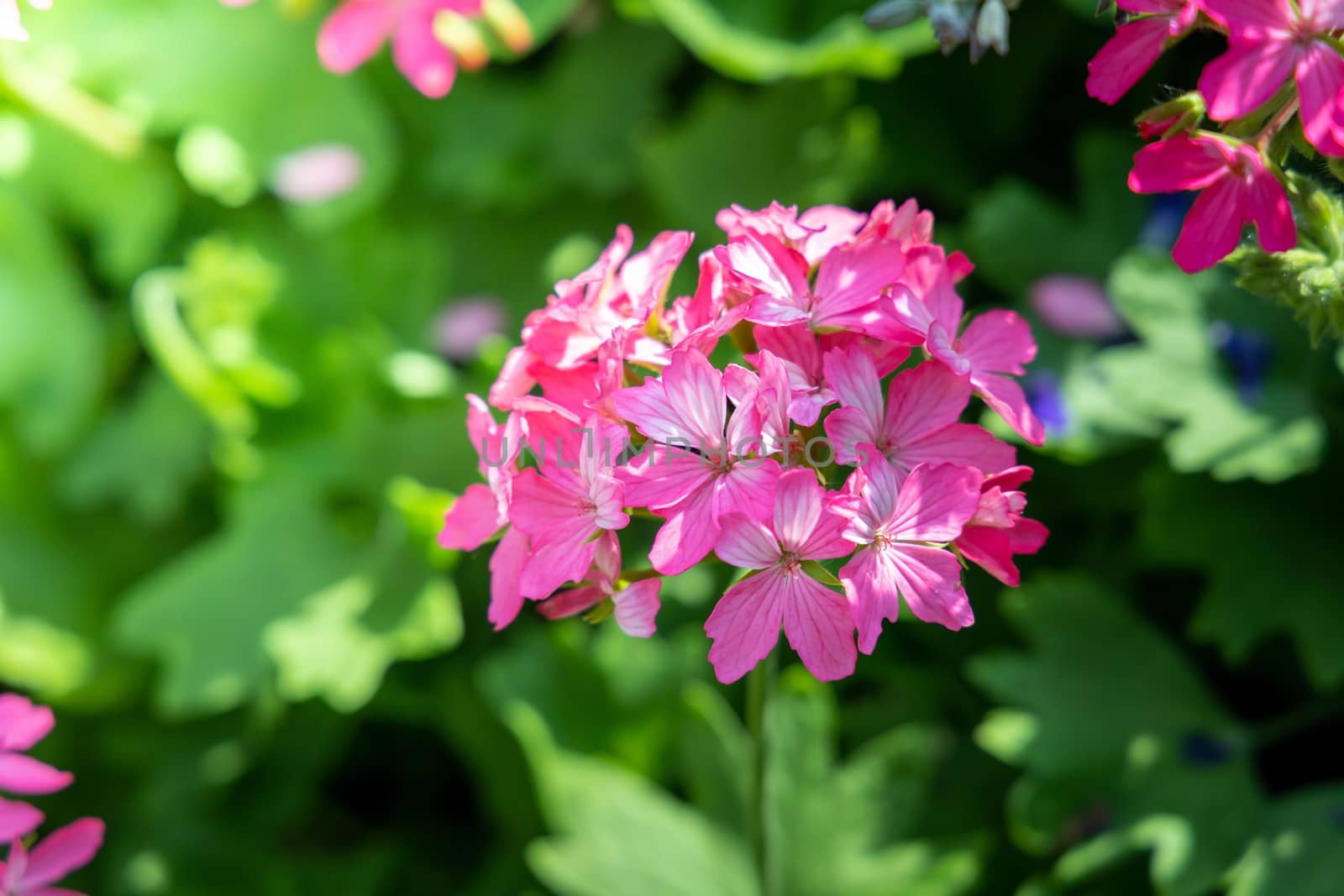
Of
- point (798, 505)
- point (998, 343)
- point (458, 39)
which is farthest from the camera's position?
point (458, 39)

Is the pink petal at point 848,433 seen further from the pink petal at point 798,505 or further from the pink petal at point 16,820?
the pink petal at point 16,820

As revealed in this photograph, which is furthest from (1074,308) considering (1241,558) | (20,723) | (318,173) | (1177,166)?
(20,723)

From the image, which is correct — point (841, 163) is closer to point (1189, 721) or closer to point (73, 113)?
point (1189, 721)

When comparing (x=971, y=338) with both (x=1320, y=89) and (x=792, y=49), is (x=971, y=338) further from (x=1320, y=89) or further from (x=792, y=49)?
(x=792, y=49)

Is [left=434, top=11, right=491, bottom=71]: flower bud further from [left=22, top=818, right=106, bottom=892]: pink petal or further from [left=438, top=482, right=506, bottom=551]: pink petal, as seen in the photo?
[left=22, top=818, right=106, bottom=892]: pink petal

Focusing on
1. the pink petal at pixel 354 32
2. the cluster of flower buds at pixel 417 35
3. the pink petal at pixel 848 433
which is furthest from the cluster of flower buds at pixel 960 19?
the pink petal at pixel 354 32

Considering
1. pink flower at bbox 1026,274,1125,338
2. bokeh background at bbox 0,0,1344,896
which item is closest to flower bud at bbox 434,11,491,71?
bokeh background at bbox 0,0,1344,896
